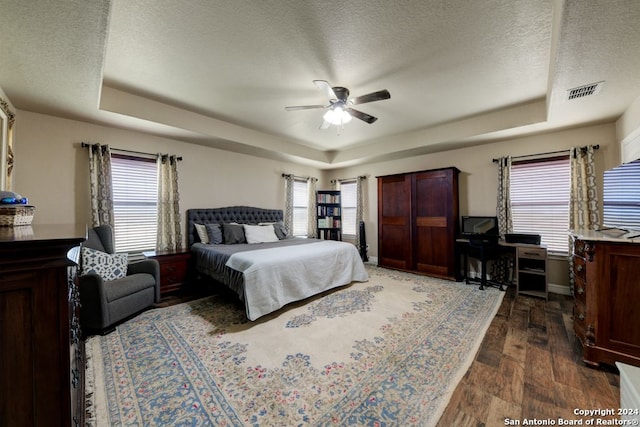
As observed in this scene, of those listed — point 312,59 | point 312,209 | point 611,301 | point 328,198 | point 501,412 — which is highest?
point 312,59

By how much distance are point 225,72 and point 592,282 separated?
3.95 metres

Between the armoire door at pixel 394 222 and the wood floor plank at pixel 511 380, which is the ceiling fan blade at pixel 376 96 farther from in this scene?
the wood floor plank at pixel 511 380

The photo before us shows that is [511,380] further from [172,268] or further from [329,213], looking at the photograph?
[329,213]

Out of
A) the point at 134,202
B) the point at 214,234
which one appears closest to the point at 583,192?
the point at 214,234

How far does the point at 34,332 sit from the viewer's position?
0.78 metres

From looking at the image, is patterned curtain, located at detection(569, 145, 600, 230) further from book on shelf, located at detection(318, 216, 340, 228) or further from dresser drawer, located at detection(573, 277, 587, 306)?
book on shelf, located at detection(318, 216, 340, 228)

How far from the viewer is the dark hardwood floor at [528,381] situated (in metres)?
1.51

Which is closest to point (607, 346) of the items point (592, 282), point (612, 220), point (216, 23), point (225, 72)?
point (592, 282)

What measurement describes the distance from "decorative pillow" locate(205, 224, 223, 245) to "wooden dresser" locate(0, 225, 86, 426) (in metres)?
3.41

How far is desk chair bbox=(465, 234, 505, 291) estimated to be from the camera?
3.79 metres

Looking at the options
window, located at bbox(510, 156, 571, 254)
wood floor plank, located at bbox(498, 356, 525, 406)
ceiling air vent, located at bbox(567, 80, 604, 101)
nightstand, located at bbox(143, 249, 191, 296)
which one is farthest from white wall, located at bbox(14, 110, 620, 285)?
wood floor plank, located at bbox(498, 356, 525, 406)

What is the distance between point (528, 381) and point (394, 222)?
3.45 metres

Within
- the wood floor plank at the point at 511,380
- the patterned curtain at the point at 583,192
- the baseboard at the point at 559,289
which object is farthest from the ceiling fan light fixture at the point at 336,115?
the baseboard at the point at 559,289

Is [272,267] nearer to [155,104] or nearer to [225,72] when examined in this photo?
[225,72]
